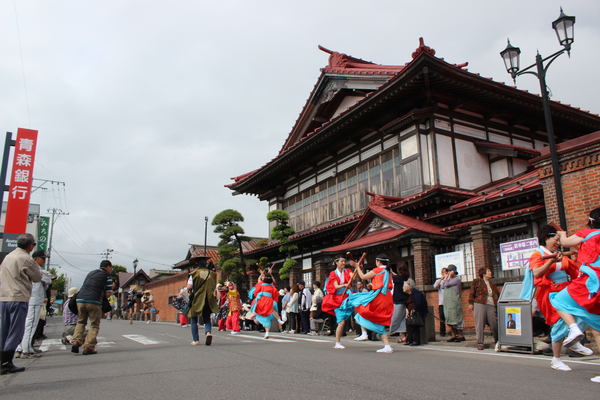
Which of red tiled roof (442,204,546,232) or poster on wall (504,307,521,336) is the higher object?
red tiled roof (442,204,546,232)

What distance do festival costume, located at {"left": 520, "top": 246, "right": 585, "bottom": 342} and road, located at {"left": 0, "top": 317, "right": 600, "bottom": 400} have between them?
612 mm

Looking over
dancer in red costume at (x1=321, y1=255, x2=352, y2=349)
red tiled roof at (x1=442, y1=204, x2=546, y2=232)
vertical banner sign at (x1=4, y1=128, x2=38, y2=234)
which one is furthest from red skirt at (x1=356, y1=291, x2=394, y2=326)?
vertical banner sign at (x1=4, y1=128, x2=38, y2=234)

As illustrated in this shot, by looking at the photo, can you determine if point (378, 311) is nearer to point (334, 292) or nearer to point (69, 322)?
point (334, 292)

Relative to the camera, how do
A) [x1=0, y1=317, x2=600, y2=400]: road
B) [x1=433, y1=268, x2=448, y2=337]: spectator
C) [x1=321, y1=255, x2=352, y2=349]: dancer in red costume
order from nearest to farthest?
[x1=0, y1=317, x2=600, y2=400]: road, [x1=321, y1=255, x2=352, y2=349]: dancer in red costume, [x1=433, y1=268, x2=448, y2=337]: spectator

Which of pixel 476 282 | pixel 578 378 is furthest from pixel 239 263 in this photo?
pixel 578 378

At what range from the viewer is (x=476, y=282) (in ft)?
31.1

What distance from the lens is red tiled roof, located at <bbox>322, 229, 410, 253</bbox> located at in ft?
48.1

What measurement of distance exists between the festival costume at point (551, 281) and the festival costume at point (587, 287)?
1.96ft

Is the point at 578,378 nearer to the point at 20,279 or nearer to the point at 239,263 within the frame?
the point at 20,279

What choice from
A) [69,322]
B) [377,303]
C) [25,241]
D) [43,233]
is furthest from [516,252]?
[43,233]

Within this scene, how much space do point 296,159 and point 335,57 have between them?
520cm

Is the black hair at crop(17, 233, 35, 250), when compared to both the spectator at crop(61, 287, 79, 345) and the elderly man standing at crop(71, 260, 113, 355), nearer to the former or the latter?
the elderly man standing at crop(71, 260, 113, 355)

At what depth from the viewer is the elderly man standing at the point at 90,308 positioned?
8201mm

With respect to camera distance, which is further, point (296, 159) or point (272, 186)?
point (272, 186)
